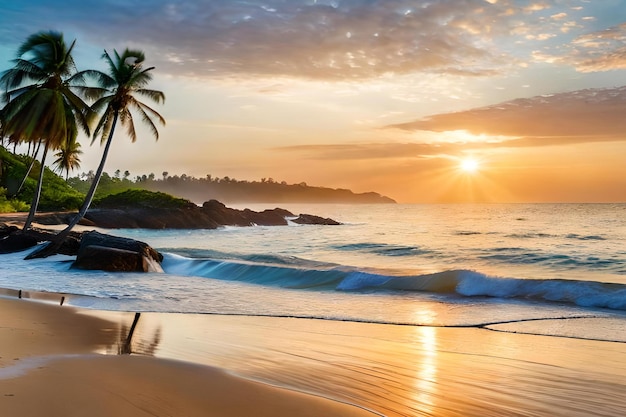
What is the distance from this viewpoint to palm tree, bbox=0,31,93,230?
2777cm

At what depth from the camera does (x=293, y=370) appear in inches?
276

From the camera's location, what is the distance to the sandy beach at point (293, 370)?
545 cm

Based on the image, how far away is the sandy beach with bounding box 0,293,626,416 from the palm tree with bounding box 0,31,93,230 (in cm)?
2019

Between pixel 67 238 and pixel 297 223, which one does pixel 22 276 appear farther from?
pixel 297 223

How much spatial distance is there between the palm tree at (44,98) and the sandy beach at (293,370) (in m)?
20.2

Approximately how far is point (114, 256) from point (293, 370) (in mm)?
14863

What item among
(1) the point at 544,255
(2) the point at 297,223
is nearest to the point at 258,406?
(1) the point at 544,255

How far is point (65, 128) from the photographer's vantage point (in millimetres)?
28812

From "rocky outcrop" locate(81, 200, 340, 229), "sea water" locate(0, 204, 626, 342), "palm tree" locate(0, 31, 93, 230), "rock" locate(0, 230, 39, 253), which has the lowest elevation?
"sea water" locate(0, 204, 626, 342)

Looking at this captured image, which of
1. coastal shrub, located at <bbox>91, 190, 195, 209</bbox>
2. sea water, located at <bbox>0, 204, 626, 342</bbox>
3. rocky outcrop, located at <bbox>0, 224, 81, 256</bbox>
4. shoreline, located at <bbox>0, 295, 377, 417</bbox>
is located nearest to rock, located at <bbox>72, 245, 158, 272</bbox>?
sea water, located at <bbox>0, 204, 626, 342</bbox>

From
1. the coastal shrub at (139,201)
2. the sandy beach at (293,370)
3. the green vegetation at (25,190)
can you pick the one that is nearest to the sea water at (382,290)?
the sandy beach at (293,370)

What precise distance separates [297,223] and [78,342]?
206 ft

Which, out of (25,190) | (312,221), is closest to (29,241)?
(25,190)

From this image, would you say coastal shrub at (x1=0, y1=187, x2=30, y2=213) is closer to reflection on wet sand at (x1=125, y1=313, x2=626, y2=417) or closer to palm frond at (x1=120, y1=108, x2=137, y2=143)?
palm frond at (x1=120, y1=108, x2=137, y2=143)
